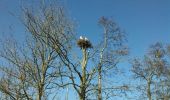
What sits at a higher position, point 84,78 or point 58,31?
point 58,31

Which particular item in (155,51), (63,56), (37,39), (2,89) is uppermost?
(155,51)

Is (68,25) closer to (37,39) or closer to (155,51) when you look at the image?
(37,39)

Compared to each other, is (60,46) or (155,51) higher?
(155,51)

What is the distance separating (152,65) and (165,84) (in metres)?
1.80

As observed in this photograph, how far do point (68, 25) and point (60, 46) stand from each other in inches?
69.1

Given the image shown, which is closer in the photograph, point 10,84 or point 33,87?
point 33,87

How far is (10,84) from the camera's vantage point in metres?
17.6

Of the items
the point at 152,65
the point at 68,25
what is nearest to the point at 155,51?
the point at 152,65

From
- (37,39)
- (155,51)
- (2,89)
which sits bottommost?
(2,89)

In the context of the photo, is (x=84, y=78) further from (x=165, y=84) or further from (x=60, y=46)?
(x=165, y=84)

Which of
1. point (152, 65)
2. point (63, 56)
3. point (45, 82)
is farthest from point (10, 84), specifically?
point (152, 65)

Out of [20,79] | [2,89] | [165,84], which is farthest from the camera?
[165,84]

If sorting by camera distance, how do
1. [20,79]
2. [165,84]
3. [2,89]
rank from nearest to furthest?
[2,89], [20,79], [165,84]

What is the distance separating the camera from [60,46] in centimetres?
1591
